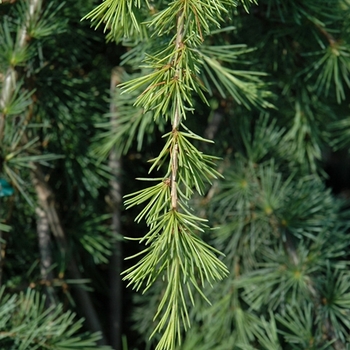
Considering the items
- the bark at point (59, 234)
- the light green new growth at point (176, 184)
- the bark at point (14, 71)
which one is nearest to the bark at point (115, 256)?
the bark at point (59, 234)

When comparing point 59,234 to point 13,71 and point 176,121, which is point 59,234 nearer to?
point 13,71

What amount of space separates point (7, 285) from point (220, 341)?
281 mm

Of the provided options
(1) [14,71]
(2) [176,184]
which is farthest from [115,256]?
(2) [176,184]

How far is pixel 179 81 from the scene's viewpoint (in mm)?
517

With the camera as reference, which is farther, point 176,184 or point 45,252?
point 45,252

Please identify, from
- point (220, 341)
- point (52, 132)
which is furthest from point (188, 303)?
point (52, 132)

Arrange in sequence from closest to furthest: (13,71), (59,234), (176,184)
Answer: (176,184) < (13,71) < (59,234)

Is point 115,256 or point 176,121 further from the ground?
point 176,121

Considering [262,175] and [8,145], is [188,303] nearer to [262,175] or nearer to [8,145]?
[262,175]

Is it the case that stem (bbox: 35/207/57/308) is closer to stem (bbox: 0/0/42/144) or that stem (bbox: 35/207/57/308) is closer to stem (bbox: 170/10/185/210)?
stem (bbox: 0/0/42/144)

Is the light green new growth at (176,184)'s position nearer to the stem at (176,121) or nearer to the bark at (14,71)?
the stem at (176,121)

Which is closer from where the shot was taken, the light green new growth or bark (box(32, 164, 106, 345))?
the light green new growth

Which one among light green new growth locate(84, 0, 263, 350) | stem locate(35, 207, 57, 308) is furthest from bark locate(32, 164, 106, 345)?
light green new growth locate(84, 0, 263, 350)

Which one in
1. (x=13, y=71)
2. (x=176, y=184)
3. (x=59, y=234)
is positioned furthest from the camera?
(x=59, y=234)
